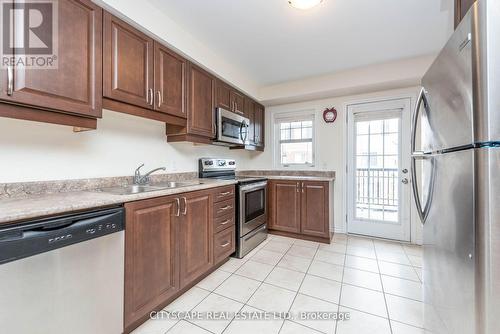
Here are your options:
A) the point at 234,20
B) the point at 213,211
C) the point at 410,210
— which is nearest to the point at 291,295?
the point at 213,211

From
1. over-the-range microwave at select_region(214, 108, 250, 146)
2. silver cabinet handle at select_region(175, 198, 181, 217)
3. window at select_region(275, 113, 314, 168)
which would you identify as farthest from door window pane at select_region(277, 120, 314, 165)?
silver cabinet handle at select_region(175, 198, 181, 217)

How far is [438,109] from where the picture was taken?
1059 mm

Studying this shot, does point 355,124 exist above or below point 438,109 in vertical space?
above

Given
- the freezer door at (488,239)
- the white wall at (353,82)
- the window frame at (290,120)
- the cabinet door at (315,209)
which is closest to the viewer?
the freezer door at (488,239)

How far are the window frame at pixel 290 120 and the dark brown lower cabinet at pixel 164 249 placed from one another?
2024 millimetres

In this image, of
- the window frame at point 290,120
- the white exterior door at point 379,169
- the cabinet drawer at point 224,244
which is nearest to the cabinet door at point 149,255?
the cabinet drawer at point 224,244

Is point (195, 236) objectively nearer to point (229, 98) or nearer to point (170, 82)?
point (170, 82)

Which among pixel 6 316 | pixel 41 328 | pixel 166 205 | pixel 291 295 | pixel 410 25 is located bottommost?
pixel 291 295

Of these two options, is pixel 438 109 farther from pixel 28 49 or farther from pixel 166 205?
pixel 28 49

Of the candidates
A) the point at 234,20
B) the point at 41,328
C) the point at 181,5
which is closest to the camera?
the point at 41,328

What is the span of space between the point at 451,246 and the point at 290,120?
3223 mm

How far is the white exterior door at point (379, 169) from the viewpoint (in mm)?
3111

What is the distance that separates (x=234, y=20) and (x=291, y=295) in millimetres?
2505

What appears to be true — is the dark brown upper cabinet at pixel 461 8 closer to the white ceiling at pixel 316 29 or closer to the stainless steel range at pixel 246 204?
the white ceiling at pixel 316 29
